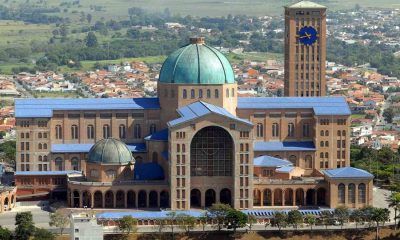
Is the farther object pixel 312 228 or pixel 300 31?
pixel 300 31

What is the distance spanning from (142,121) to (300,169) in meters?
14.5

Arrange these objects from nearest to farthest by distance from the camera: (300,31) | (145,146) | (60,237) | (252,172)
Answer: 1. (60,237)
2. (252,172)
3. (145,146)
4. (300,31)

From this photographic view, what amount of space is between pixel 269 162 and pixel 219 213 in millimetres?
11568

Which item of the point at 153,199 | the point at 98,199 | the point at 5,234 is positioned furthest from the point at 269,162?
the point at 5,234

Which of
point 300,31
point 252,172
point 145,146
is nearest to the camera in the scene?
point 252,172

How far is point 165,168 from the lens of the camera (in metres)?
121

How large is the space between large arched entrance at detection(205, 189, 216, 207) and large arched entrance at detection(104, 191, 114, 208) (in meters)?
7.71

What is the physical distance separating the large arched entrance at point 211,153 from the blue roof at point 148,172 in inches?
145

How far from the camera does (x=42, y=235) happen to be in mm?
108625

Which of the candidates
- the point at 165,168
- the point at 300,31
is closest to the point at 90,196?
the point at 165,168

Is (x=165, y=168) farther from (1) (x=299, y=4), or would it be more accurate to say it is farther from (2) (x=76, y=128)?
(1) (x=299, y=4)

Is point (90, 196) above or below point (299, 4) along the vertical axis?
below

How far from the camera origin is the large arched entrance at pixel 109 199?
11894cm

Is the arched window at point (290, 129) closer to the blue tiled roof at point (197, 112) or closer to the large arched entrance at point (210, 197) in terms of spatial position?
the blue tiled roof at point (197, 112)
